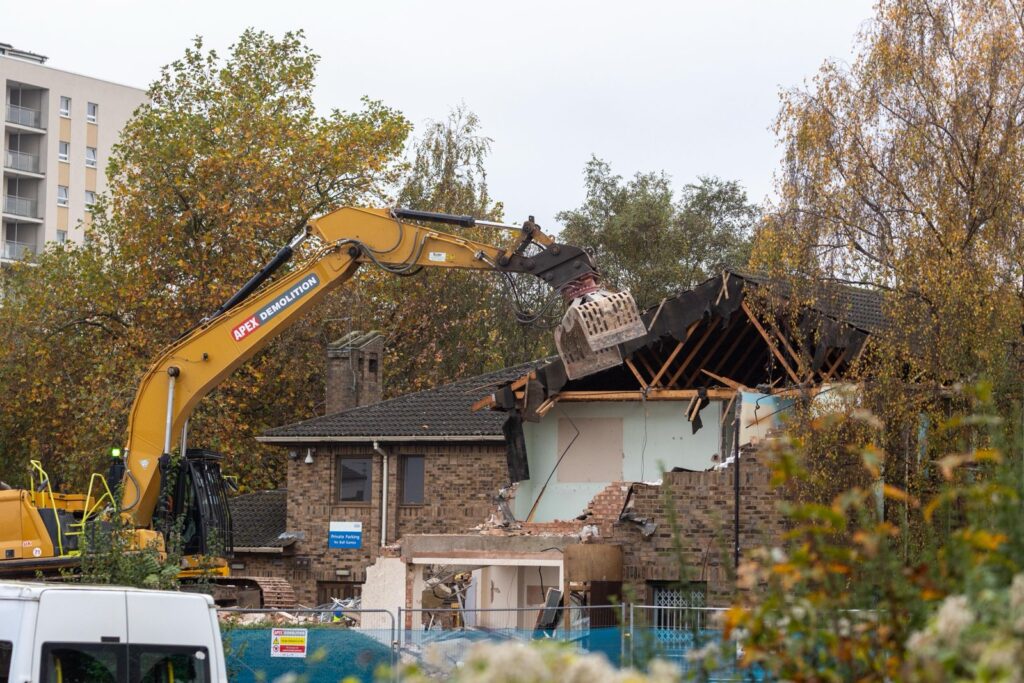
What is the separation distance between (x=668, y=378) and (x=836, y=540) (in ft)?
29.9

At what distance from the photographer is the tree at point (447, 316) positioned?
50094 millimetres

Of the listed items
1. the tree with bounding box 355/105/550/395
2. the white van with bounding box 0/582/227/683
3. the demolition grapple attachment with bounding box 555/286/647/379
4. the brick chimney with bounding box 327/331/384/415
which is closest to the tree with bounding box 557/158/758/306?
the tree with bounding box 355/105/550/395

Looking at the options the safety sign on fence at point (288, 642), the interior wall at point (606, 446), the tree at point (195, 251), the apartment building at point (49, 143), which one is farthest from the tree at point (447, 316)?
the apartment building at point (49, 143)

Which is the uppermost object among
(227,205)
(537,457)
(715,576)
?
(227,205)

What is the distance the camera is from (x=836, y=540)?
19906 mm

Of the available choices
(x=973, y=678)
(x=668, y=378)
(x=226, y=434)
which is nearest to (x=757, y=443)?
(x=668, y=378)

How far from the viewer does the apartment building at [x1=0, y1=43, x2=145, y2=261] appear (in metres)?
88.7

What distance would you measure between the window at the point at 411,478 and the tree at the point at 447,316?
13.4 metres

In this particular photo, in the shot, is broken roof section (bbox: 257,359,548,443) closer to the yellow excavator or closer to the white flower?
the yellow excavator

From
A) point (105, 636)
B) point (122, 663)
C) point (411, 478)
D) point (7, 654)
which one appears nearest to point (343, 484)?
point (411, 478)

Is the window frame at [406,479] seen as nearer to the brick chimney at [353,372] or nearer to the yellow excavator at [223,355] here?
the brick chimney at [353,372]

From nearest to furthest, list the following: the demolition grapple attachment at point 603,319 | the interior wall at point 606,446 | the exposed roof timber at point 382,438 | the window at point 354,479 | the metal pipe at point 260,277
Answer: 1. the demolition grapple attachment at point 603,319
2. the metal pipe at point 260,277
3. the interior wall at point 606,446
4. the exposed roof timber at point 382,438
5. the window at point 354,479

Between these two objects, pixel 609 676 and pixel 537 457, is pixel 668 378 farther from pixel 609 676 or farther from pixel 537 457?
pixel 609 676

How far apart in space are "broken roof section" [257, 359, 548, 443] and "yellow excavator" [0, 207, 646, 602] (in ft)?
32.5
